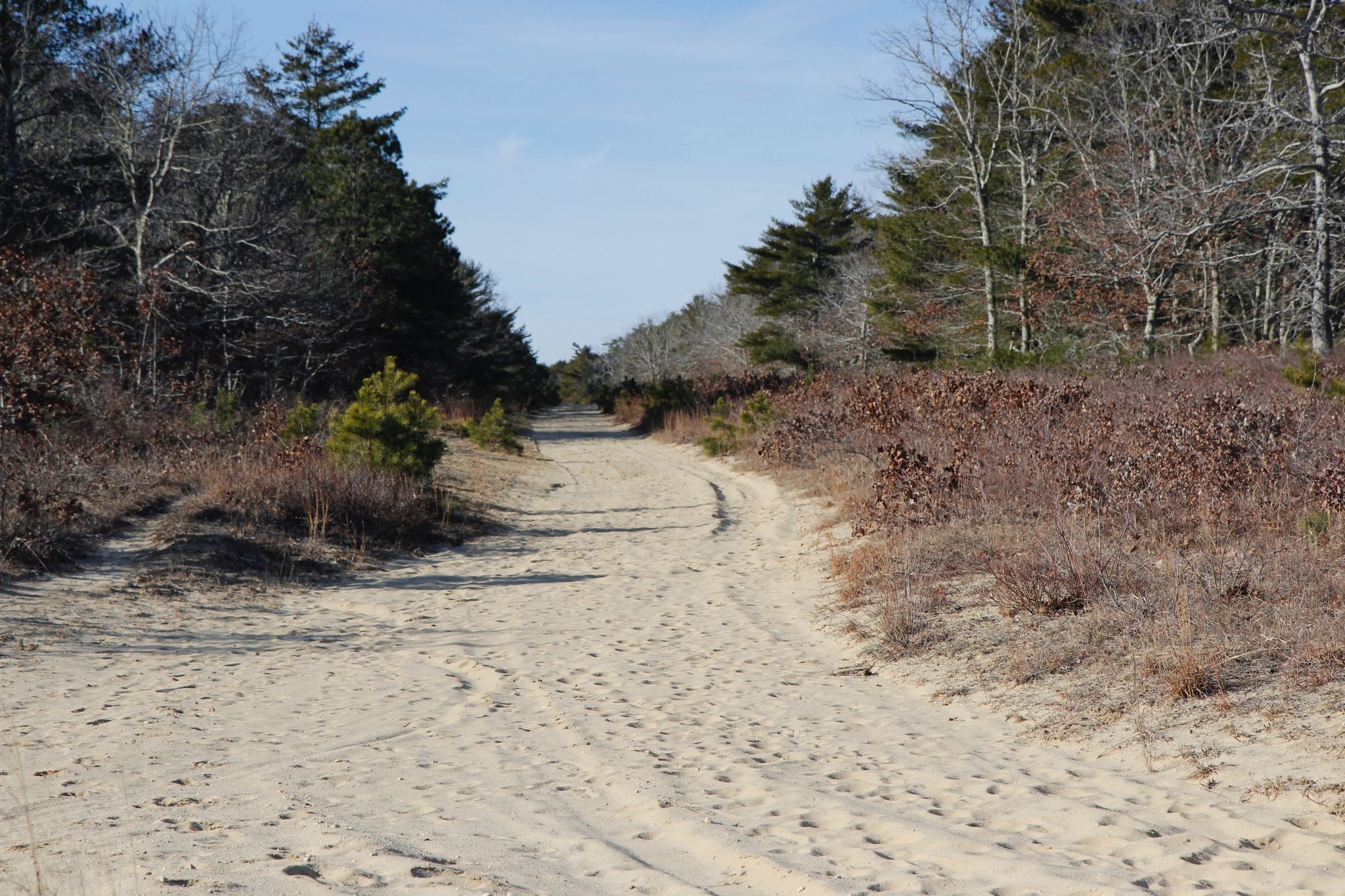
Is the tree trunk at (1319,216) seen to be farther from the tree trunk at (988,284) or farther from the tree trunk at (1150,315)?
the tree trunk at (988,284)

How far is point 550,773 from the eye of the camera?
484cm

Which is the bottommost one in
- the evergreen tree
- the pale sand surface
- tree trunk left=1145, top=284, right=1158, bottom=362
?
the pale sand surface

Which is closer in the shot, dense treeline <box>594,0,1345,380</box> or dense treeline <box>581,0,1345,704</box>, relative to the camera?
dense treeline <box>581,0,1345,704</box>

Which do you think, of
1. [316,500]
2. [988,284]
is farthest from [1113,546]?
[988,284]

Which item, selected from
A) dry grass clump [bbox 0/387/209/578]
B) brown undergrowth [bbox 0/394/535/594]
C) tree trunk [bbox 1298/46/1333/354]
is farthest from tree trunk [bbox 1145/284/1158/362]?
dry grass clump [bbox 0/387/209/578]

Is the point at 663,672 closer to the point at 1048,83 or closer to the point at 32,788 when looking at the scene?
the point at 32,788

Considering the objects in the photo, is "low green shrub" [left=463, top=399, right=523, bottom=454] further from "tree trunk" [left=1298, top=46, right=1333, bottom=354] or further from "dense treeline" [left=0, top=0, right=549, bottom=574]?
"tree trunk" [left=1298, top=46, right=1333, bottom=354]

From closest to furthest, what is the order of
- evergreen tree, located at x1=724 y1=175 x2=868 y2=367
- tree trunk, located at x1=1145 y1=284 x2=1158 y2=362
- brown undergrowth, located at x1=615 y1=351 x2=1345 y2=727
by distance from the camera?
brown undergrowth, located at x1=615 y1=351 x2=1345 y2=727
tree trunk, located at x1=1145 y1=284 x2=1158 y2=362
evergreen tree, located at x1=724 y1=175 x2=868 y2=367

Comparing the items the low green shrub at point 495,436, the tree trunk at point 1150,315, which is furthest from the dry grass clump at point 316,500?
the tree trunk at point 1150,315

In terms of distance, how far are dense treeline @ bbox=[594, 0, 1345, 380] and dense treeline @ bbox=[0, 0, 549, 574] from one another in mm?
14030

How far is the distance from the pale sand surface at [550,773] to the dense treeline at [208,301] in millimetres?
3457

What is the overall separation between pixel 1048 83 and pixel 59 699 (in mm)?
26759

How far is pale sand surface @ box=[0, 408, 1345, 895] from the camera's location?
3520mm

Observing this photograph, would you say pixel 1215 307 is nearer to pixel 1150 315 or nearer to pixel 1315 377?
pixel 1150 315
